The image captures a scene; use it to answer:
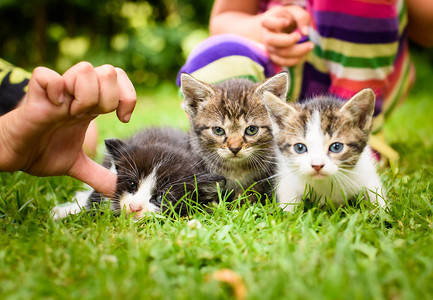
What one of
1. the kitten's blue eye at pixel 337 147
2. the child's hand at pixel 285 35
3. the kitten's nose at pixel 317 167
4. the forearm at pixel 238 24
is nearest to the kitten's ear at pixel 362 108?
the kitten's blue eye at pixel 337 147

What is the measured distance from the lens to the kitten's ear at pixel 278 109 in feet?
5.68

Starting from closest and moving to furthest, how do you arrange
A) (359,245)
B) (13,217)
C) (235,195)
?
(359,245) → (13,217) → (235,195)

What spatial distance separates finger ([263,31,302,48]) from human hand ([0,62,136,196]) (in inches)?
42.6

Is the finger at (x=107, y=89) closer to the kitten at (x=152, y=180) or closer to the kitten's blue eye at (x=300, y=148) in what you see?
the kitten at (x=152, y=180)

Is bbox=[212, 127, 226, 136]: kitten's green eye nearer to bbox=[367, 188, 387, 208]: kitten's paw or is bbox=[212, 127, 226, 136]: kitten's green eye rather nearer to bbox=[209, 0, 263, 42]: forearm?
bbox=[367, 188, 387, 208]: kitten's paw

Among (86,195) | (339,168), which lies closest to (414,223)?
(339,168)

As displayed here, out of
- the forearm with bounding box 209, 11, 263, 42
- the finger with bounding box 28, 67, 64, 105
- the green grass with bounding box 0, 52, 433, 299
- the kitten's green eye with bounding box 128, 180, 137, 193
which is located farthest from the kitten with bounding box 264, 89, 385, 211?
the forearm with bounding box 209, 11, 263, 42

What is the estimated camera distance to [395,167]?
210cm

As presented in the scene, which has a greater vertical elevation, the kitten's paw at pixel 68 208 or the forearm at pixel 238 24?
the forearm at pixel 238 24

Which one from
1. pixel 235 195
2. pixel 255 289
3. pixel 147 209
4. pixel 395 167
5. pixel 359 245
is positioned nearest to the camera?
pixel 255 289

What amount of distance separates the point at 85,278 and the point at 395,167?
5.32 ft

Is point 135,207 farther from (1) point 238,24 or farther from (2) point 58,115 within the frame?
(1) point 238,24

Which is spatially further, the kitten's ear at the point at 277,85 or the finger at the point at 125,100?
the kitten's ear at the point at 277,85

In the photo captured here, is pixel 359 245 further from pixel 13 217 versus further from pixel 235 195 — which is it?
pixel 13 217
